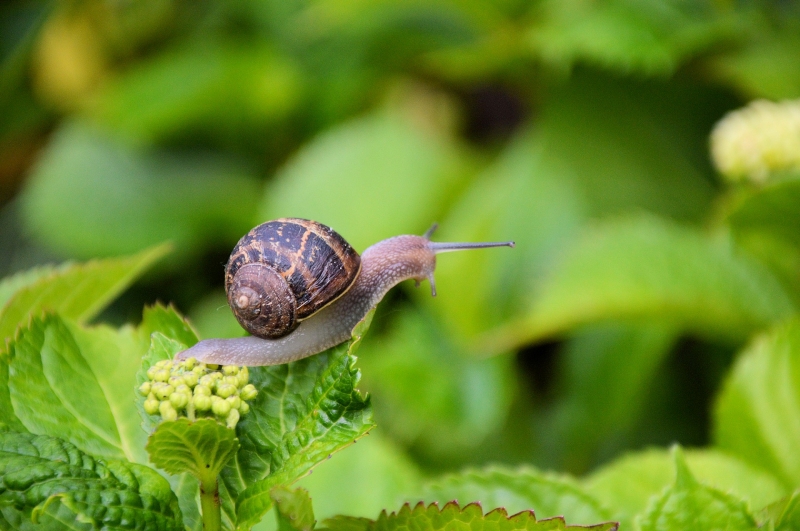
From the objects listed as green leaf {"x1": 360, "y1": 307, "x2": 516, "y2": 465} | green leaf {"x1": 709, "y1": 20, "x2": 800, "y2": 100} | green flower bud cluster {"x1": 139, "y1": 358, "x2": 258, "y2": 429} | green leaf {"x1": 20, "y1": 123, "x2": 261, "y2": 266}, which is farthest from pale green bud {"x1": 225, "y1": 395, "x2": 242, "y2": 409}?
green leaf {"x1": 20, "y1": 123, "x2": 261, "y2": 266}

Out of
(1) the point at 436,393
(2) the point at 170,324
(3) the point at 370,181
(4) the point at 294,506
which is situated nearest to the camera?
(4) the point at 294,506

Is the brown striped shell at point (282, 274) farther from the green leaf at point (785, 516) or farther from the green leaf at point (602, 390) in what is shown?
the green leaf at point (602, 390)

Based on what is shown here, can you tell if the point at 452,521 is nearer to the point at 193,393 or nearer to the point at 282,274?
the point at 193,393

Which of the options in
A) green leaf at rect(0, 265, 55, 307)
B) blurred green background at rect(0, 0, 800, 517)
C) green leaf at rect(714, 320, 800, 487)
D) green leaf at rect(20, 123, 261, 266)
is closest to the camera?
green leaf at rect(0, 265, 55, 307)

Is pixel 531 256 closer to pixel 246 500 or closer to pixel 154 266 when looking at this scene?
pixel 154 266

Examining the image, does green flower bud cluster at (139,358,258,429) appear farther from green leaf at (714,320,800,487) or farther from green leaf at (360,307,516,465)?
green leaf at (360,307,516,465)

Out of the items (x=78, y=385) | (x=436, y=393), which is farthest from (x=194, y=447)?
(x=436, y=393)
